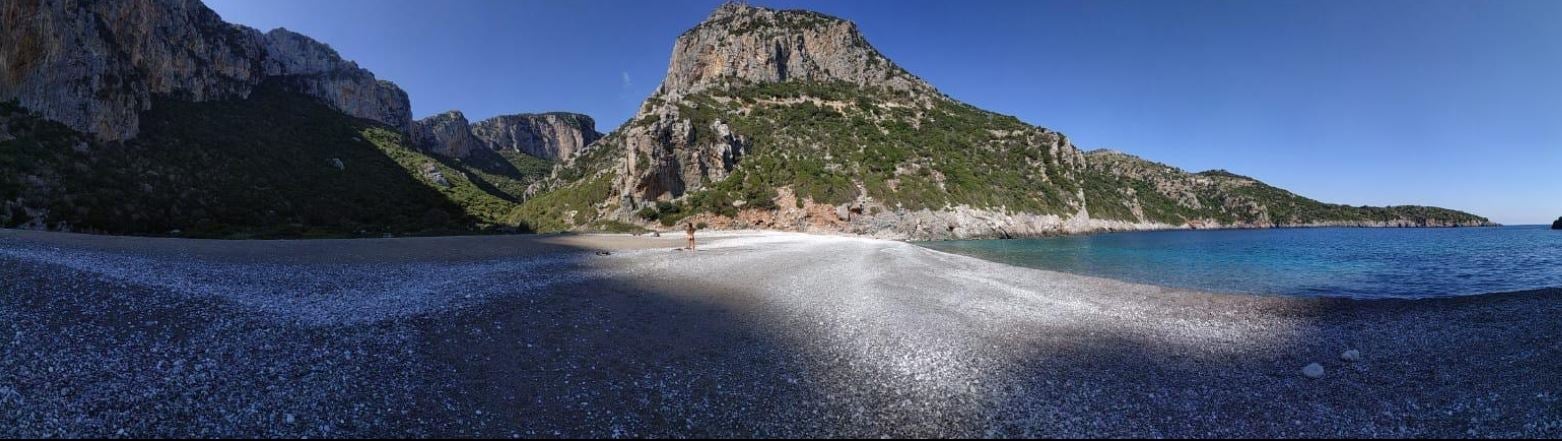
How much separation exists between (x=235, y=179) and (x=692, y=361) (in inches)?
2083

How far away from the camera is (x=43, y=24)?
102 feet

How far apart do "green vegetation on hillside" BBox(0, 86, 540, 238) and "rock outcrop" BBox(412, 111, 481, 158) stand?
23176mm

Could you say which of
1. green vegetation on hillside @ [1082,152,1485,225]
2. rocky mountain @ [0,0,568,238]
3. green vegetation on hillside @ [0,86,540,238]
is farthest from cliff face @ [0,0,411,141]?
green vegetation on hillside @ [1082,152,1485,225]

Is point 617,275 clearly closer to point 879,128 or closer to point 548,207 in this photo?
point 548,207

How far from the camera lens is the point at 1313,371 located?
683 centimetres

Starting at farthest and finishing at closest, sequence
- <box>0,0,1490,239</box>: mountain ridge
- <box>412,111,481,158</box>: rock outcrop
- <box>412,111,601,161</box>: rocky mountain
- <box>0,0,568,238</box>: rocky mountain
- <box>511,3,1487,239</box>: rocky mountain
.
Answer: <box>412,111,601,161</box>: rocky mountain < <box>412,111,481,158</box>: rock outcrop < <box>511,3,1487,239</box>: rocky mountain < <box>0,0,1490,239</box>: mountain ridge < <box>0,0,568,238</box>: rocky mountain

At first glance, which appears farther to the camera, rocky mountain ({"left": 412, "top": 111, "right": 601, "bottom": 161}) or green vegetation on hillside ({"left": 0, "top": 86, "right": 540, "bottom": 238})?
rocky mountain ({"left": 412, "top": 111, "right": 601, "bottom": 161})

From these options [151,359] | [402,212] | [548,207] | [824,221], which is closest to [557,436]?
[151,359]

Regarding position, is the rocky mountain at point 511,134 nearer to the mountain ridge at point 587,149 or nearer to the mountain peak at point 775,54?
the mountain ridge at point 587,149

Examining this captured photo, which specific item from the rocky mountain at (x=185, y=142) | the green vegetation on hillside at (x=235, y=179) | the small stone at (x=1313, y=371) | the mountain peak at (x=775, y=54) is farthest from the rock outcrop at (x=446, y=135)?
the small stone at (x=1313, y=371)

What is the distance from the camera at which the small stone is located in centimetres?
679

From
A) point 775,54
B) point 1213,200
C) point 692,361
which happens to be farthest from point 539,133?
point 1213,200

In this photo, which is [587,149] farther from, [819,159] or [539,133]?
[539,133]

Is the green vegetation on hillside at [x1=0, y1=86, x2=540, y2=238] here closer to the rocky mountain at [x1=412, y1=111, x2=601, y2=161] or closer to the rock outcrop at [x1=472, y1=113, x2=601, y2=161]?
the rocky mountain at [x1=412, y1=111, x2=601, y2=161]
